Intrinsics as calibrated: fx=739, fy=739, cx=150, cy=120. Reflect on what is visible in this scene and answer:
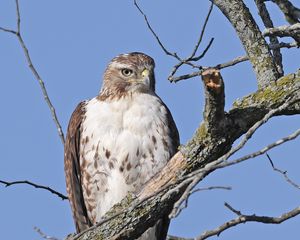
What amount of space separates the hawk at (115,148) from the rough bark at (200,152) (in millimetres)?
1378

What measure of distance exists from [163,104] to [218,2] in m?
1.67

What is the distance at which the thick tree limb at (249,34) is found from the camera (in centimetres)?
511

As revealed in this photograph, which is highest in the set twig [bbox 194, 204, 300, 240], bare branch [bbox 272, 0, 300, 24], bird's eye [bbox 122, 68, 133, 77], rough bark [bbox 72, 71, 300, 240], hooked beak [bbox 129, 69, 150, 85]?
bird's eye [bbox 122, 68, 133, 77]

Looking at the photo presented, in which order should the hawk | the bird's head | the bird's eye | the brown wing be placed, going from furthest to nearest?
the bird's eye → the bird's head → the brown wing → the hawk

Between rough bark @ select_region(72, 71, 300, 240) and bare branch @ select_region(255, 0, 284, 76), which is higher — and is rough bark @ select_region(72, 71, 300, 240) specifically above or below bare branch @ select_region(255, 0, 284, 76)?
below

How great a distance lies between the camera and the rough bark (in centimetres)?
454

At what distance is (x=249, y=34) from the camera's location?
17.1 ft

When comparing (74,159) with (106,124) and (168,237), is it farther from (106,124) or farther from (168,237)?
(168,237)

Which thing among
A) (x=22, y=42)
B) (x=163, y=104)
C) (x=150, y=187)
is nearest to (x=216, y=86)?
(x=150, y=187)

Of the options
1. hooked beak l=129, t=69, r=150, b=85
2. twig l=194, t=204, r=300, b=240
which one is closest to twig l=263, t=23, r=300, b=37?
twig l=194, t=204, r=300, b=240

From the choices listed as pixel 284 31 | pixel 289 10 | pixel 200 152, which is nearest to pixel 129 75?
pixel 289 10

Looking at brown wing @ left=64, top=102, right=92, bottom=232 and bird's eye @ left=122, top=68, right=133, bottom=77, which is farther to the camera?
bird's eye @ left=122, top=68, right=133, bottom=77

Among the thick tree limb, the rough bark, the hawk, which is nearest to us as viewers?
the rough bark

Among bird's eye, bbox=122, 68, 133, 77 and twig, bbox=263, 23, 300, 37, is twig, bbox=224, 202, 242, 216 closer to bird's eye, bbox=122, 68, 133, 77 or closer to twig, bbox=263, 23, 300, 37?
twig, bbox=263, 23, 300, 37
